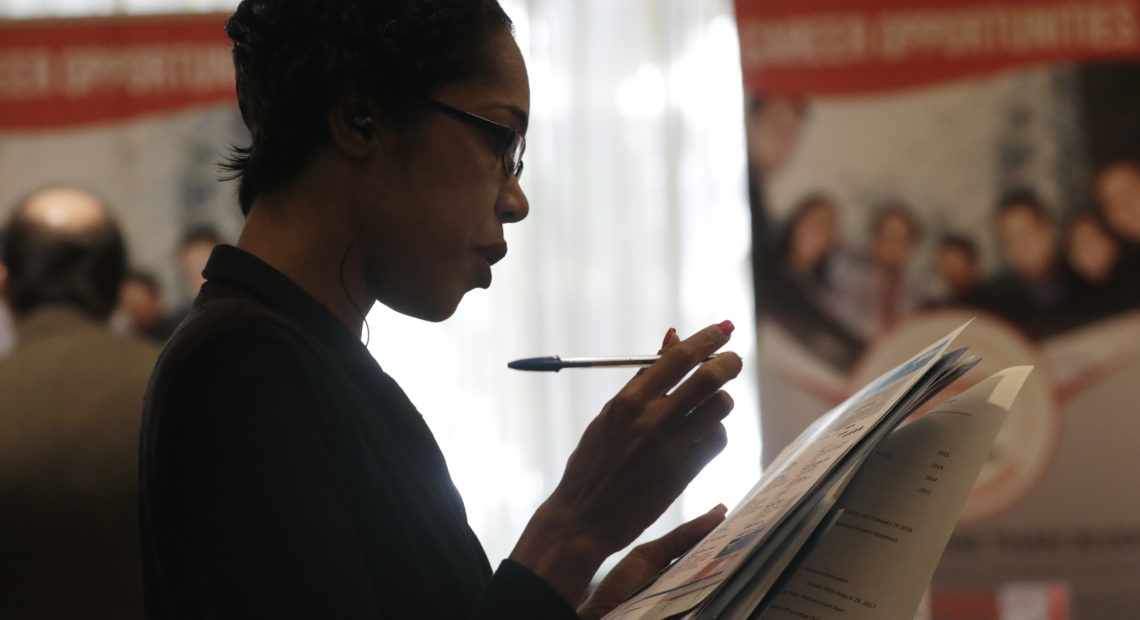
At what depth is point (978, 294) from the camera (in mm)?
2713

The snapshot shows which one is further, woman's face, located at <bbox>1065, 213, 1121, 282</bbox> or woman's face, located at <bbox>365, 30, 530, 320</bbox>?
woman's face, located at <bbox>1065, 213, 1121, 282</bbox>

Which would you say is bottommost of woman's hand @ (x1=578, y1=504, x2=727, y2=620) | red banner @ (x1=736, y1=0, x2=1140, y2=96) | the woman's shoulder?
woman's hand @ (x1=578, y1=504, x2=727, y2=620)

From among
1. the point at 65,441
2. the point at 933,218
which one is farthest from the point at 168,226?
the point at 933,218

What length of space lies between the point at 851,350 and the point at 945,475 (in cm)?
219

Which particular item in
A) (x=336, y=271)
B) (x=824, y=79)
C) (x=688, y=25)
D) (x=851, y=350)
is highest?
(x=688, y=25)

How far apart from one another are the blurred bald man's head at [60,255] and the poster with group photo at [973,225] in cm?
167

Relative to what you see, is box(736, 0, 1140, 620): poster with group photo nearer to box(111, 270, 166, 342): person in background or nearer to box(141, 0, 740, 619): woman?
box(111, 270, 166, 342): person in background

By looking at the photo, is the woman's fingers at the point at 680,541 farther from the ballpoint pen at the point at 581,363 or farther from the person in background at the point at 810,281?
the person in background at the point at 810,281

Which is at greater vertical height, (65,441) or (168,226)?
(168,226)

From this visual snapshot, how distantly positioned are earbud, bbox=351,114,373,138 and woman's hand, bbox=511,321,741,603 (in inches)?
10.8

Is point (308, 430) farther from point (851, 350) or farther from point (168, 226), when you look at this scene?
point (168, 226)

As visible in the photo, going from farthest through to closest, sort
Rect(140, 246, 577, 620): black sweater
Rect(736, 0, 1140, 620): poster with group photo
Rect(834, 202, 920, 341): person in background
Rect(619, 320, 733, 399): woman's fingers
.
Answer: Rect(834, 202, 920, 341): person in background < Rect(736, 0, 1140, 620): poster with group photo < Rect(619, 320, 733, 399): woman's fingers < Rect(140, 246, 577, 620): black sweater

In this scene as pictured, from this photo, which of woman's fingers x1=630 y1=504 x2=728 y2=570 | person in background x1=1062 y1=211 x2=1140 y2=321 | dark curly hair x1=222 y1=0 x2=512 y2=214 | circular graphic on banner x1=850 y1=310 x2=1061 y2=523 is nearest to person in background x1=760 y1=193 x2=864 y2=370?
circular graphic on banner x1=850 y1=310 x2=1061 y2=523

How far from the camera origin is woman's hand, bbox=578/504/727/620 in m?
0.81
